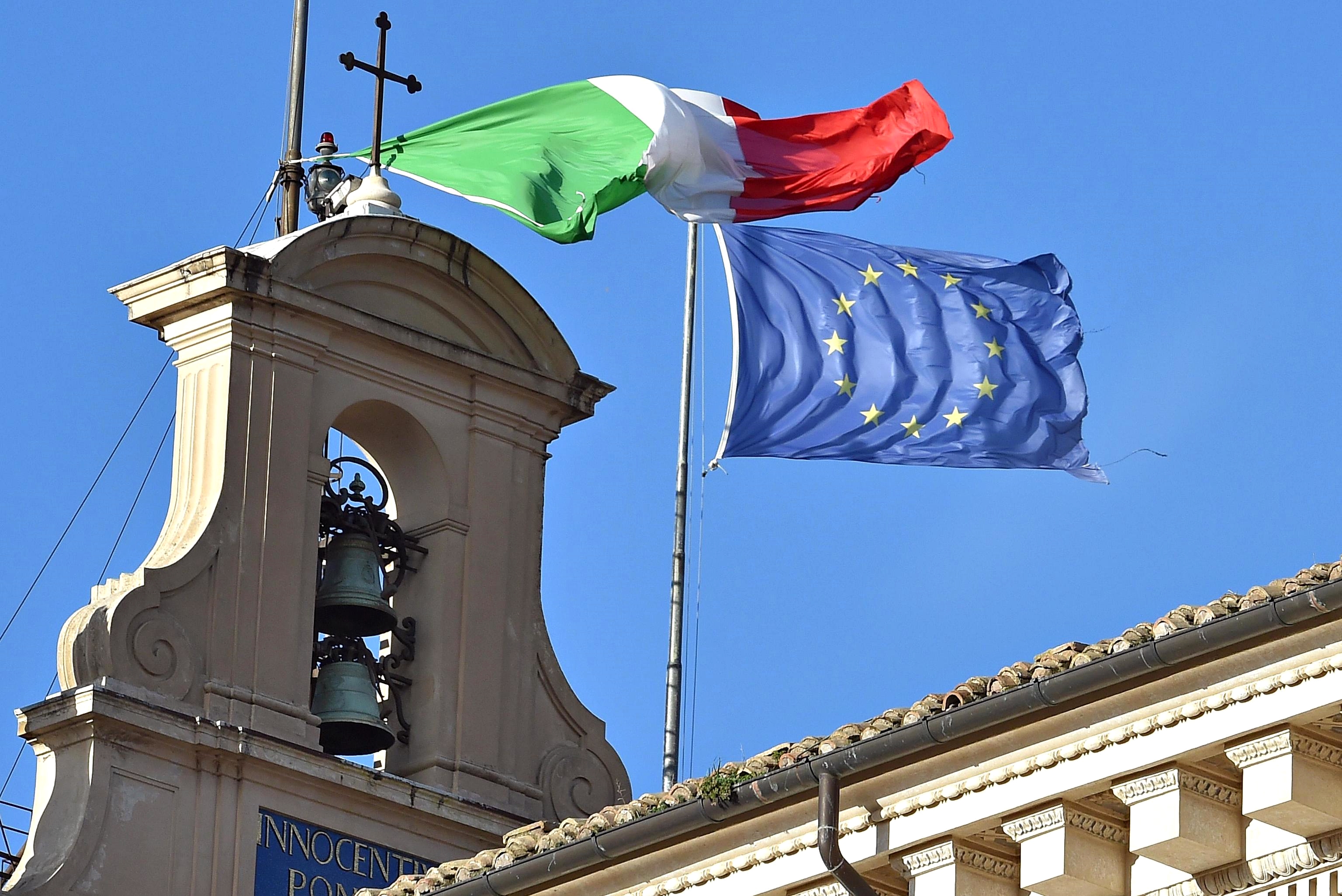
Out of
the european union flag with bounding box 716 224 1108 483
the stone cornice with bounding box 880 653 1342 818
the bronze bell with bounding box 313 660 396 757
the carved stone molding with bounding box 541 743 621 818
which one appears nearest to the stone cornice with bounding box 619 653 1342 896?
the stone cornice with bounding box 880 653 1342 818

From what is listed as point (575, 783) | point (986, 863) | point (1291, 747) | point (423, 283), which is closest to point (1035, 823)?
point (986, 863)

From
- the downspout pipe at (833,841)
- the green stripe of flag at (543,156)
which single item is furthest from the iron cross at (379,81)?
the downspout pipe at (833,841)

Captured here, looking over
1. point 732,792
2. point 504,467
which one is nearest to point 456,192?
point 504,467

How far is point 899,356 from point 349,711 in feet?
15.0

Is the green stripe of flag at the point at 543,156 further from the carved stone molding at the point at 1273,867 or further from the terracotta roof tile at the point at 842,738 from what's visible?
the carved stone molding at the point at 1273,867

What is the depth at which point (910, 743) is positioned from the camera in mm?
14297

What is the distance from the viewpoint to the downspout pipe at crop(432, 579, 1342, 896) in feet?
43.7

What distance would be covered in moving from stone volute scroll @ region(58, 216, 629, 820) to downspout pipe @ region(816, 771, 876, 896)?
25.7 ft

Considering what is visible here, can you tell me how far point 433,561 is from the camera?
23656 millimetres

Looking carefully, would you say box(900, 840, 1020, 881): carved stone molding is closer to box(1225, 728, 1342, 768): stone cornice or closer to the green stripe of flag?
box(1225, 728, 1342, 768): stone cornice

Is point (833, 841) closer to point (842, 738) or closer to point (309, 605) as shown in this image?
point (842, 738)

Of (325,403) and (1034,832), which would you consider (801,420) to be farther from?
(1034,832)

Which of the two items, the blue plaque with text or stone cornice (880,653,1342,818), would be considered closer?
stone cornice (880,653,1342,818)

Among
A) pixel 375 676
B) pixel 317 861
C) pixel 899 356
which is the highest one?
pixel 899 356
